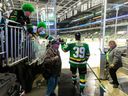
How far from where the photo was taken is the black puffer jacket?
13.7ft

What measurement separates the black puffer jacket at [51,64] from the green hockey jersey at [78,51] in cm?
75

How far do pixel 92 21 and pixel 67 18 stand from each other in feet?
9.46

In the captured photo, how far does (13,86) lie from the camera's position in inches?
84.2

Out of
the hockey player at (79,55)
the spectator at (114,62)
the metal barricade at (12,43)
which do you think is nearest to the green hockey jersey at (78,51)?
the hockey player at (79,55)

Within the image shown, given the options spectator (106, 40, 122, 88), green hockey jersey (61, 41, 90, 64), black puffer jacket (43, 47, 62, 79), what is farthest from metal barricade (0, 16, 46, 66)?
spectator (106, 40, 122, 88)

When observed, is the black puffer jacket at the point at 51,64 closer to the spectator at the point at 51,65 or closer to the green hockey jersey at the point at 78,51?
the spectator at the point at 51,65

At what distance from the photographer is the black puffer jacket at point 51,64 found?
4.18 metres

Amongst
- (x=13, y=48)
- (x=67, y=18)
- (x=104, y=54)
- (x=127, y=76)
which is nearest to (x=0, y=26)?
(x=13, y=48)

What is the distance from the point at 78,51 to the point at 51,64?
3.15 feet

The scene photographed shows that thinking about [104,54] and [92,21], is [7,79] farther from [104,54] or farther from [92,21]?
[92,21]

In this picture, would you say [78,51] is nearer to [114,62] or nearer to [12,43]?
[114,62]

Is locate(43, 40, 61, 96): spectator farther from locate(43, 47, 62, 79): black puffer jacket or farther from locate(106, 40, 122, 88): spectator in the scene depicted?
locate(106, 40, 122, 88): spectator

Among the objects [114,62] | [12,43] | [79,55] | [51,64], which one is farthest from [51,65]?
[114,62]

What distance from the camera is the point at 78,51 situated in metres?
4.89
